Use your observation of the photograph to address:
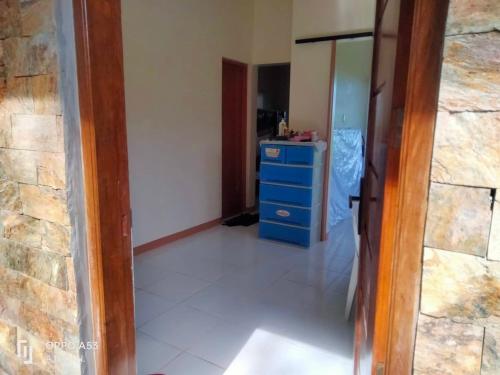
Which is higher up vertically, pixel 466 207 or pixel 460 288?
pixel 466 207

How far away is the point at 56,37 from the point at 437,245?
3.86ft

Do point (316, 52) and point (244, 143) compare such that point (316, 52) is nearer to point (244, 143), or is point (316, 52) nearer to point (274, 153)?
point (274, 153)

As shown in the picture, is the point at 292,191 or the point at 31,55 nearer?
the point at 31,55

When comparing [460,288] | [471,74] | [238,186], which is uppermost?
[471,74]

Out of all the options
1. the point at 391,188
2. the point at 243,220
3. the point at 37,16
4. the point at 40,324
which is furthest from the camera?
the point at 243,220

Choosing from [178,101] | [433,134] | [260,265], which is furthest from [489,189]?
[178,101]

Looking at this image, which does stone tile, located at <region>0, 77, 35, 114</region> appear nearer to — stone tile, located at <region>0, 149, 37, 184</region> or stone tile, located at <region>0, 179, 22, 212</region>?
stone tile, located at <region>0, 149, 37, 184</region>

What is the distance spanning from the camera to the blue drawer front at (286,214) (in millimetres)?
3669

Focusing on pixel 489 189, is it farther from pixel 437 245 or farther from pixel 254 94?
pixel 254 94

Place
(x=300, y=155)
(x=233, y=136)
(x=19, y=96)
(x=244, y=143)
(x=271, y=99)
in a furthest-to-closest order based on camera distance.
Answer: (x=271, y=99) → (x=244, y=143) → (x=233, y=136) → (x=300, y=155) → (x=19, y=96)

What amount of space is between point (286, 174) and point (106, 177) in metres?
2.75

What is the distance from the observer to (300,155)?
141 inches

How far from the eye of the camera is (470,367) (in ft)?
2.07

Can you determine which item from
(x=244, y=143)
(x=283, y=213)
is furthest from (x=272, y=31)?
(x=283, y=213)
